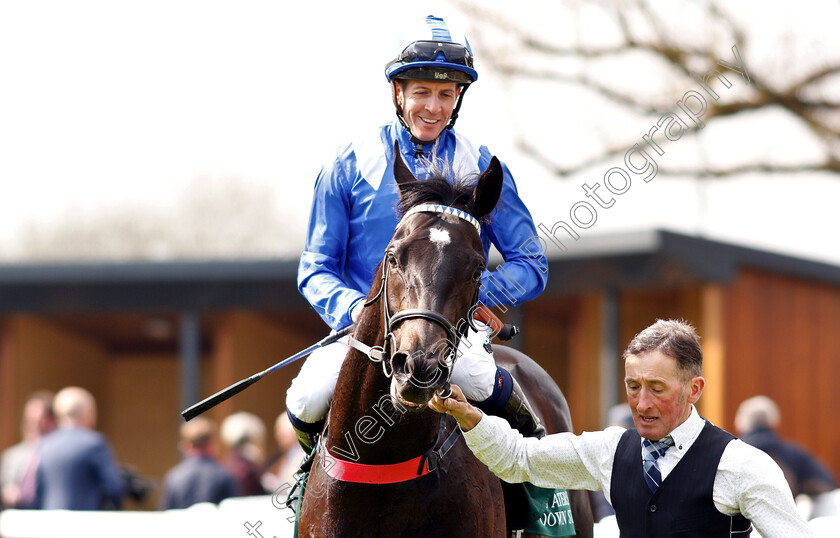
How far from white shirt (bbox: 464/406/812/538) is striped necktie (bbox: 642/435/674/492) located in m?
0.01

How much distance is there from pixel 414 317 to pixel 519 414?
1.00 metres

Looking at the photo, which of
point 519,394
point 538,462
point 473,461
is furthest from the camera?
point 519,394

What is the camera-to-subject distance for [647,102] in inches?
476

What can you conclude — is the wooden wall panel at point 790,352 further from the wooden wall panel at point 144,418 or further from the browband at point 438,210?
the wooden wall panel at point 144,418

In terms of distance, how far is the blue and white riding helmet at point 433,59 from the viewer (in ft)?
11.8

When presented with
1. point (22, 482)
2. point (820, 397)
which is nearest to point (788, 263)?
point (820, 397)

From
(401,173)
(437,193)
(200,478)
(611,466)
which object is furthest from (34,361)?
(611,466)

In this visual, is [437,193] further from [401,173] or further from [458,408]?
[458,408]

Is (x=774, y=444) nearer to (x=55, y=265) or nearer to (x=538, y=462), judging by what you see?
(x=538, y=462)

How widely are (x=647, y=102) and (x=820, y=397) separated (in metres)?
3.94

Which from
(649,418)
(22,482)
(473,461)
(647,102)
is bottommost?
(22,482)

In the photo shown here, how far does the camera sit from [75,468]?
7.86 m

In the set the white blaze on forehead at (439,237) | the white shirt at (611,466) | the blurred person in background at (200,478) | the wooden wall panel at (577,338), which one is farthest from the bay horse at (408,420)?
the wooden wall panel at (577,338)

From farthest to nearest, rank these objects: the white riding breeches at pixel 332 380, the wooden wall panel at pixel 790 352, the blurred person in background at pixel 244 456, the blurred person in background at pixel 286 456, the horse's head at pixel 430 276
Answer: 1. the wooden wall panel at pixel 790 352
2. the blurred person in background at pixel 244 456
3. the blurred person in background at pixel 286 456
4. the white riding breeches at pixel 332 380
5. the horse's head at pixel 430 276
